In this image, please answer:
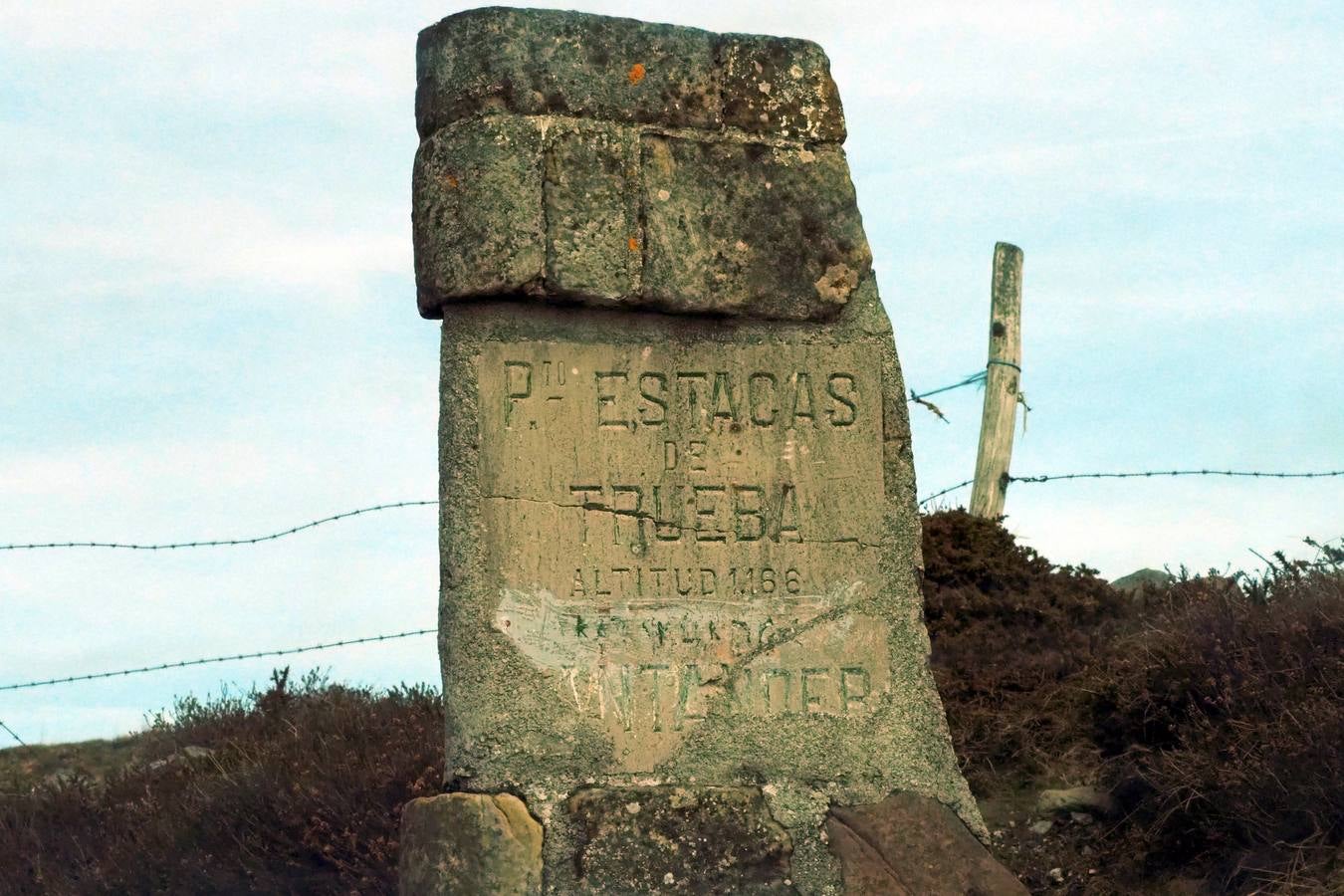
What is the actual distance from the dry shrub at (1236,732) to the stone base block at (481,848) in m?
2.61

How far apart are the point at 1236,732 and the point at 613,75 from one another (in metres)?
3.39

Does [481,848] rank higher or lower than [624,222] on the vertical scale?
lower

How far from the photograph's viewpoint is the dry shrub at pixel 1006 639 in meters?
7.38

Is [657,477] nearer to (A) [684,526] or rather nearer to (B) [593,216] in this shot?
(A) [684,526]

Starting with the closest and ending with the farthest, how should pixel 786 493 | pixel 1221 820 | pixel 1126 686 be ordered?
pixel 786 493, pixel 1221 820, pixel 1126 686

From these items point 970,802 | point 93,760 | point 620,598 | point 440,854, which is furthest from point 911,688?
point 93,760

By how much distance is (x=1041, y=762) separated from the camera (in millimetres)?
7285

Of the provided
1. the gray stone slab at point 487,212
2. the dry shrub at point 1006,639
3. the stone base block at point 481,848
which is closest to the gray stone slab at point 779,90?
the gray stone slab at point 487,212

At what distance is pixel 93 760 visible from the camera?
36.0 ft

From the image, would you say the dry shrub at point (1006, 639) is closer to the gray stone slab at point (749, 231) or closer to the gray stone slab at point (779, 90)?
the gray stone slab at point (749, 231)

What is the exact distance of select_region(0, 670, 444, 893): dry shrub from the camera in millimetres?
7328

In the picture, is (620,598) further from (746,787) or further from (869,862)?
(869,862)

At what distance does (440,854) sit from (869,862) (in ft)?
3.88

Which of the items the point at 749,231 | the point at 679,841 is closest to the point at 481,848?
the point at 679,841
